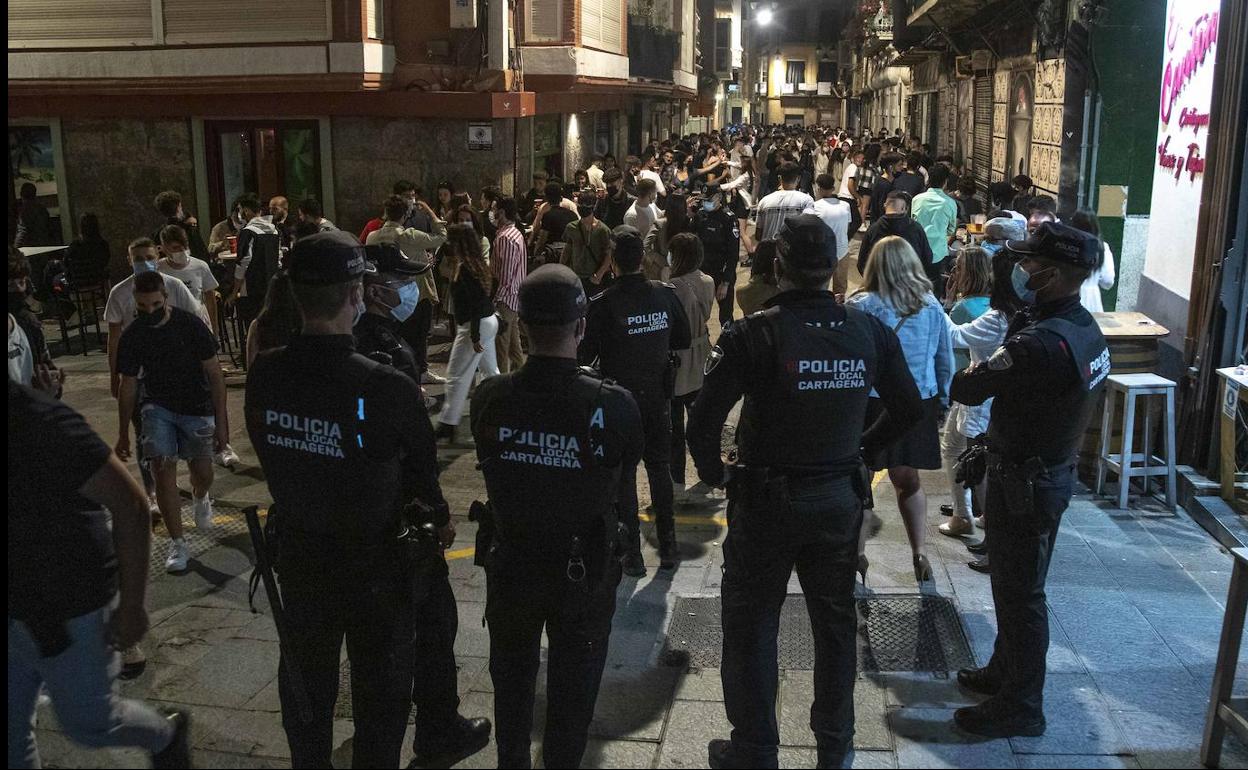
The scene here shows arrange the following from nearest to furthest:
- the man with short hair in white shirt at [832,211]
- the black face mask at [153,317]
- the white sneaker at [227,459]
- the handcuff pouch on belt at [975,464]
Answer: the handcuff pouch on belt at [975,464] → the black face mask at [153,317] → the white sneaker at [227,459] → the man with short hair in white shirt at [832,211]

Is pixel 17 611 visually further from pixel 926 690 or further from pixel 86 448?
pixel 926 690

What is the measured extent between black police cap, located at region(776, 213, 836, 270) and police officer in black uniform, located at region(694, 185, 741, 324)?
22.1ft

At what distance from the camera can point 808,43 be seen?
277 feet

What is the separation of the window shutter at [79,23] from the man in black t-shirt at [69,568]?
45.5ft

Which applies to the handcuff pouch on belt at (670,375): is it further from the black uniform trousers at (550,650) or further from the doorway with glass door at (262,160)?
the doorway with glass door at (262,160)

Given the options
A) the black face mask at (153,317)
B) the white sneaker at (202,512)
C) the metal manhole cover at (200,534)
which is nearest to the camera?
the black face mask at (153,317)

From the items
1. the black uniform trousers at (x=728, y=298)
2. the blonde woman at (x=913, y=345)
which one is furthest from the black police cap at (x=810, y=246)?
the black uniform trousers at (x=728, y=298)

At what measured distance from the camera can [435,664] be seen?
4051 mm

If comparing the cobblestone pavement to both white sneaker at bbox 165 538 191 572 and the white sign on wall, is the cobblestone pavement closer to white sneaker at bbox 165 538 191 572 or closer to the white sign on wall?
white sneaker at bbox 165 538 191 572

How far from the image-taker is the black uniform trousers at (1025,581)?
4086 millimetres

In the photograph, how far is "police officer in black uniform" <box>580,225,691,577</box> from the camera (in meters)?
5.67

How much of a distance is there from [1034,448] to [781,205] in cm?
730

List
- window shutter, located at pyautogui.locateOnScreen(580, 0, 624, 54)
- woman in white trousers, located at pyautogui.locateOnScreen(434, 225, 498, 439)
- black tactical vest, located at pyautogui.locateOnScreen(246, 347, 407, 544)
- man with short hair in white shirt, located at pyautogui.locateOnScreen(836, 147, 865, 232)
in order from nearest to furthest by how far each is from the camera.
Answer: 1. black tactical vest, located at pyautogui.locateOnScreen(246, 347, 407, 544)
2. woman in white trousers, located at pyautogui.locateOnScreen(434, 225, 498, 439)
3. man with short hair in white shirt, located at pyautogui.locateOnScreen(836, 147, 865, 232)
4. window shutter, located at pyautogui.locateOnScreen(580, 0, 624, 54)

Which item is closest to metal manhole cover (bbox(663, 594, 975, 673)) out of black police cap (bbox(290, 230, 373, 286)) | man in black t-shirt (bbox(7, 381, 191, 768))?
black police cap (bbox(290, 230, 373, 286))
